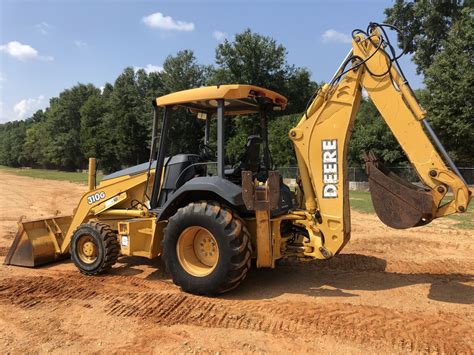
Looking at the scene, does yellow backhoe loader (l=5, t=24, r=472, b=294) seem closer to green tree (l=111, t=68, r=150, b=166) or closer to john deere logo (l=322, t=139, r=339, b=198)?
john deere logo (l=322, t=139, r=339, b=198)

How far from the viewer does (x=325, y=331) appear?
420cm

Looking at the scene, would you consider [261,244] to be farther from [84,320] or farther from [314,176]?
[84,320]

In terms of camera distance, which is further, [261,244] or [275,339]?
[261,244]

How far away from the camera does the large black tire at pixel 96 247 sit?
6324 millimetres

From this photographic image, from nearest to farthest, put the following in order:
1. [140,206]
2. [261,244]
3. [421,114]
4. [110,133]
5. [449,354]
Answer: [449,354] < [421,114] < [261,244] < [140,206] < [110,133]

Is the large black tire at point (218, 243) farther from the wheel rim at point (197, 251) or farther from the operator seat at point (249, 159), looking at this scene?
the operator seat at point (249, 159)

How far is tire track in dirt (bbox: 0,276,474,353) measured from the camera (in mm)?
4039

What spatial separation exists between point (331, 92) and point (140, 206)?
343 centimetres

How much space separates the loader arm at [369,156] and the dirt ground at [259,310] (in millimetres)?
852

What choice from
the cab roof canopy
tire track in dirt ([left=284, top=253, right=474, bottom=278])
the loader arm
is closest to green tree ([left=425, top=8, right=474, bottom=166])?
tire track in dirt ([left=284, top=253, right=474, bottom=278])

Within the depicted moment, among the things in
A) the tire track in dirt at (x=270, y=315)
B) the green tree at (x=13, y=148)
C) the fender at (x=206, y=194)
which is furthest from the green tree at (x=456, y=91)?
the green tree at (x=13, y=148)

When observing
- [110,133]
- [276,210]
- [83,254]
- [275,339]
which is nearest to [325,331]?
[275,339]

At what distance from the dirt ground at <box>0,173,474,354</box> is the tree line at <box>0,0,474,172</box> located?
2.09m

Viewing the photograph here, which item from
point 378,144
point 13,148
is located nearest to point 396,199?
point 378,144
